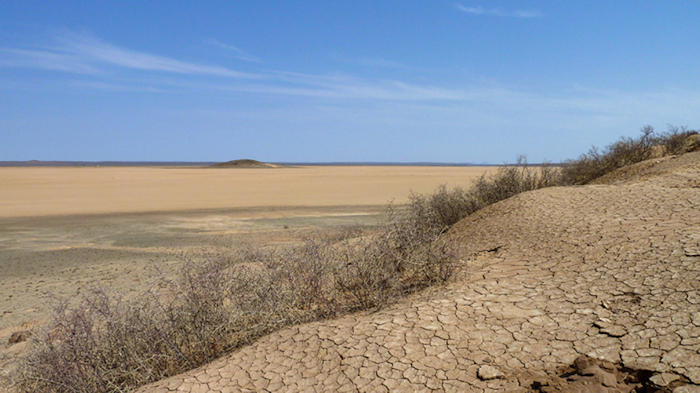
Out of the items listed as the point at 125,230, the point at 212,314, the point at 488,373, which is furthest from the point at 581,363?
the point at 125,230

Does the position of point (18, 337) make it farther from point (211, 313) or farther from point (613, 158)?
point (613, 158)

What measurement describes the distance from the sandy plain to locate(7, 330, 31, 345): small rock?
14cm

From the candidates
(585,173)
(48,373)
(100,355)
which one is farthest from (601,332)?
(585,173)

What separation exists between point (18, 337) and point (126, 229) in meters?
7.90

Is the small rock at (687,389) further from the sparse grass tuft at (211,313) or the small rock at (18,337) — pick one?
the small rock at (18,337)

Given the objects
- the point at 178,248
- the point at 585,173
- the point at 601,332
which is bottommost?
the point at 178,248

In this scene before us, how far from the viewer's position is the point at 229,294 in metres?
4.05

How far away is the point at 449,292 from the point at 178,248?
25.3ft

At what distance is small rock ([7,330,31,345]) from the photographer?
506 cm

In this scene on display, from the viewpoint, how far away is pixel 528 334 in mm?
2898

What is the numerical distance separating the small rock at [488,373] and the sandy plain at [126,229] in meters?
4.12

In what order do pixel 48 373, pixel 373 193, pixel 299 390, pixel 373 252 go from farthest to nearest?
pixel 373 193 < pixel 373 252 < pixel 48 373 < pixel 299 390

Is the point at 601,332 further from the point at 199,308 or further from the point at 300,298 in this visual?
the point at 199,308

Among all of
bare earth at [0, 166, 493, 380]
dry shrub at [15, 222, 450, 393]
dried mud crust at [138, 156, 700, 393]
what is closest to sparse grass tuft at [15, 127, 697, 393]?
dry shrub at [15, 222, 450, 393]
